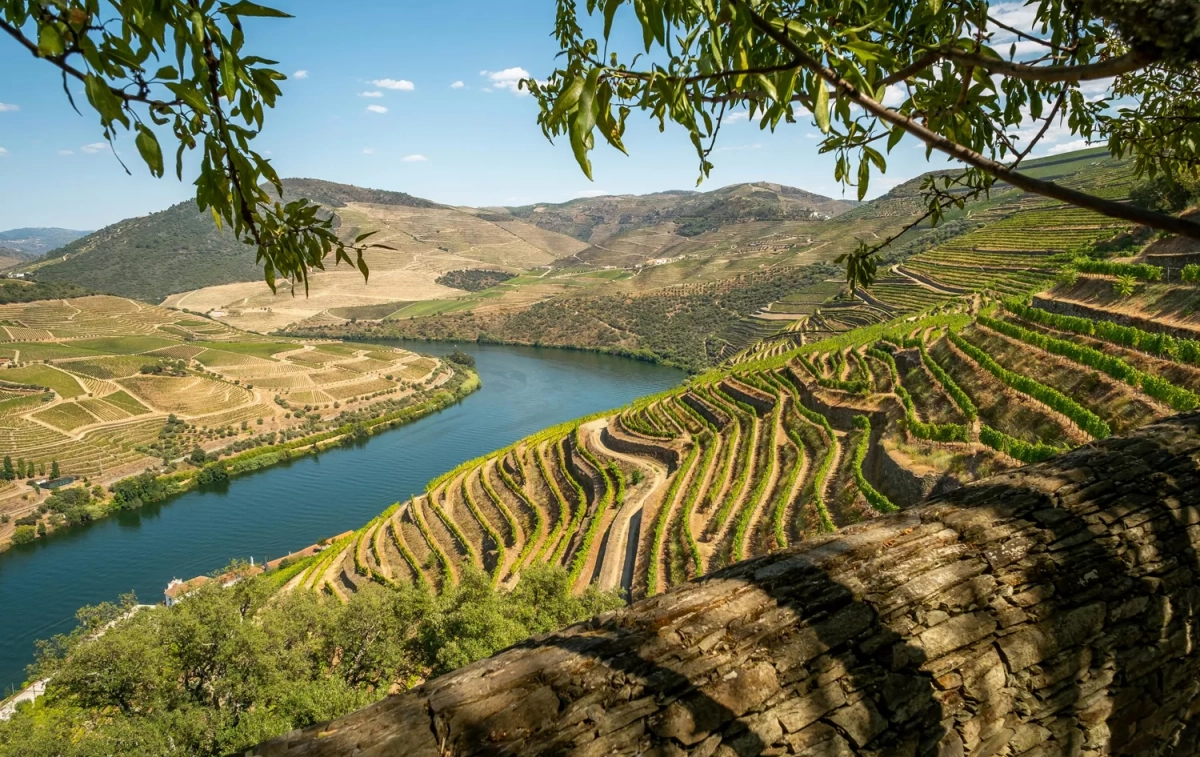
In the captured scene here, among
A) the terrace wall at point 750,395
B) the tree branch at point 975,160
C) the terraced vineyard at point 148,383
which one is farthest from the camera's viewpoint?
the terraced vineyard at point 148,383

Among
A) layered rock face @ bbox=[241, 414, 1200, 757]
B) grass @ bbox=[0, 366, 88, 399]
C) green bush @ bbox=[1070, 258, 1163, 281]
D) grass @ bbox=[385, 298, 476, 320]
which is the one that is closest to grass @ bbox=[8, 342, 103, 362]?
grass @ bbox=[0, 366, 88, 399]

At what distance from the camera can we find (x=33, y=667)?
54.4 feet

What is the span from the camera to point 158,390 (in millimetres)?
66500

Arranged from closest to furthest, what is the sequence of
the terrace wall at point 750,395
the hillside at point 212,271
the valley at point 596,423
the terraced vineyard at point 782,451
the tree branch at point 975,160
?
the tree branch at point 975,160 → the terraced vineyard at point 782,451 → the valley at point 596,423 → the terrace wall at point 750,395 → the hillside at point 212,271

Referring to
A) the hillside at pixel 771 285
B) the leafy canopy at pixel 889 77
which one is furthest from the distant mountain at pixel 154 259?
the leafy canopy at pixel 889 77

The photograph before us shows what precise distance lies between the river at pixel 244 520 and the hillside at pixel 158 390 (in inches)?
215

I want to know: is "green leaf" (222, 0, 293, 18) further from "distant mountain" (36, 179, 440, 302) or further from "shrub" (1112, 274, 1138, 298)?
"distant mountain" (36, 179, 440, 302)

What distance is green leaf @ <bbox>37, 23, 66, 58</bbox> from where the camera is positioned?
1.33 meters

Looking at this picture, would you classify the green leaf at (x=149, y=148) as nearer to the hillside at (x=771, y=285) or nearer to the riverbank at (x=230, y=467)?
the hillside at (x=771, y=285)

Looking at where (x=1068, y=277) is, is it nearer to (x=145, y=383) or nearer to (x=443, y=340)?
(x=145, y=383)

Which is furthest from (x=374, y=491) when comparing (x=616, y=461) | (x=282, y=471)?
(x=616, y=461)

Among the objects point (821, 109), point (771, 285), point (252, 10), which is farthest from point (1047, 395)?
point (771, 285)

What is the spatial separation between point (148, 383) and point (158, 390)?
218cm

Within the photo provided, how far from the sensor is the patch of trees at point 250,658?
42.5 ft
